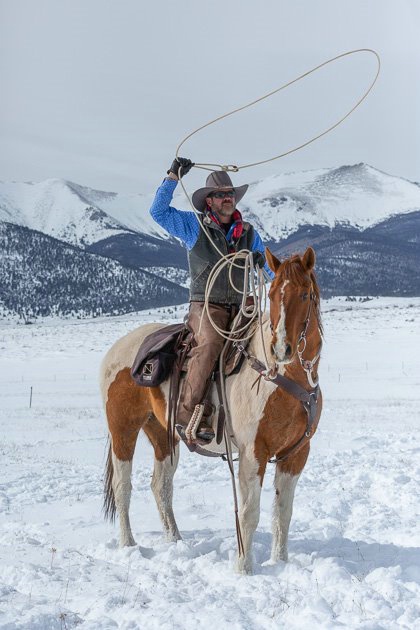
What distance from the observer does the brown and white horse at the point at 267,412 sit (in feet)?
14.5

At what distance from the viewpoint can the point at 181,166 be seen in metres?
5.55

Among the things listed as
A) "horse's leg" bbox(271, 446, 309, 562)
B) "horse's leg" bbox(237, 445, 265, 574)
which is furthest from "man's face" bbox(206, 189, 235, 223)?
"horse's leg" bbox(271, 446, 309, 562)

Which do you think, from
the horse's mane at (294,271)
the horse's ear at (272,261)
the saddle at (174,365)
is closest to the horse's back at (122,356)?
the saddle at (174,365)

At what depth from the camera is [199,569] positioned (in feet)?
17.0

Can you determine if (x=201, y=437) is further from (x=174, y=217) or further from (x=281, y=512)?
(x=174, y=217)

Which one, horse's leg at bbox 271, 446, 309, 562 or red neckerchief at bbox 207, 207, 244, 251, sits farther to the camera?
red neckerchief at bbox 207, 207, 244, 251

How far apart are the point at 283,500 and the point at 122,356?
2311 millimetres

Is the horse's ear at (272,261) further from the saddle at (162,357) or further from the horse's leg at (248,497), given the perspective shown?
the horse's leg at (248,497)

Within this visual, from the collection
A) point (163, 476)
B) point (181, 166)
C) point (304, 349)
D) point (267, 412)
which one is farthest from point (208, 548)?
point (181, 166)

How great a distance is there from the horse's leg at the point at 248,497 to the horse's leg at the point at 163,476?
1.34 m

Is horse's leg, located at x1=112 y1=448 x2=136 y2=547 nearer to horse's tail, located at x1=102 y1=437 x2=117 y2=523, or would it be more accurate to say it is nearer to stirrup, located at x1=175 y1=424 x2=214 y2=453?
horse's tail, located at x1=102 y1=437 x2=117 y2=523

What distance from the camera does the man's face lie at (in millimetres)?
5559

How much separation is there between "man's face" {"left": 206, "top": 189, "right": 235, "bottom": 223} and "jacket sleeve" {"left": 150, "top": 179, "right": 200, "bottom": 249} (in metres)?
0.23

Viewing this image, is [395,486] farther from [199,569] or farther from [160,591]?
[160,591]
